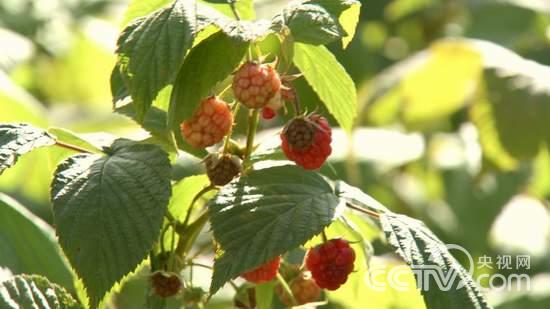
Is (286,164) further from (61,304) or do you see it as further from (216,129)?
(61,304)

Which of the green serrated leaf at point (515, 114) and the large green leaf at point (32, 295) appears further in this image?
the green serrated leaf at point (515, 114)

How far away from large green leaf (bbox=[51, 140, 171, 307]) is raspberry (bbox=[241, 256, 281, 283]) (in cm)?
16

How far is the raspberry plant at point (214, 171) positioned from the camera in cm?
138

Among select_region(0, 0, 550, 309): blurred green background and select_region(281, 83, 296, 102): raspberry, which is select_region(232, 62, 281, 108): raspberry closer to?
select_region(281, 83, 296, 102): raspberry

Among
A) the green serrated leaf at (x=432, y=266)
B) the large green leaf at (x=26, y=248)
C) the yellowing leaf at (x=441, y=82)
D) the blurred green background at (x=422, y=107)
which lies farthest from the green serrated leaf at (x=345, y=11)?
the yellowing leaf at (x=441, y=82)

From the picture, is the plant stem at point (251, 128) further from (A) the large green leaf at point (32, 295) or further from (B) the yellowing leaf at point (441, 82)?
(B) the yellowing leaf at point (441, 82)

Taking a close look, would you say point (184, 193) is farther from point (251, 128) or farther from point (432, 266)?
point (432, 266)

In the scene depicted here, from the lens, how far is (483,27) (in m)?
3.54

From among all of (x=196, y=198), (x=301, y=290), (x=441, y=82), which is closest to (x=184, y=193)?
(x=196, y=198)

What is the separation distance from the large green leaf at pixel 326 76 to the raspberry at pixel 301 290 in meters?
0.20

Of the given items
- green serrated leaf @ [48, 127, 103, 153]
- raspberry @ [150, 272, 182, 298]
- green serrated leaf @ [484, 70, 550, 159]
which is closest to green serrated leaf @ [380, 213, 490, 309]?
raspberry @ [150, 272, 182, 298]

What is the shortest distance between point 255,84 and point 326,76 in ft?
0.62

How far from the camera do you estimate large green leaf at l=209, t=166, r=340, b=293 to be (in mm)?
1371

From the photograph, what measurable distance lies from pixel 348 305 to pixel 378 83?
1.22m
